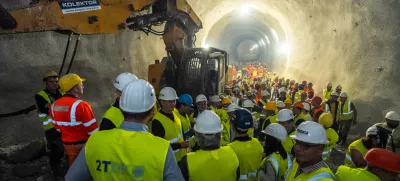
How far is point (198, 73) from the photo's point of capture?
810 cm

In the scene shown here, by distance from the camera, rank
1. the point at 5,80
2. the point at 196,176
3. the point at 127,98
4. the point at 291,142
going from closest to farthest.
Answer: the point at 127,98 < the point at 196,176 < the point at 291,142 < the point at 5,80

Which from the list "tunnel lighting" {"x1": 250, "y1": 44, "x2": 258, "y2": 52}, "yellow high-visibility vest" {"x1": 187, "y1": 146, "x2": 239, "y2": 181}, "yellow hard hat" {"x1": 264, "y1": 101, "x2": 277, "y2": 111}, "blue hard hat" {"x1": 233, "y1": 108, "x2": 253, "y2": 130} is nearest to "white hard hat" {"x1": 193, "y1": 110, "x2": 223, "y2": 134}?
"yellow high-visibility vest" {"x1": 187, "y1": 146, "x2": 239, "y2": 181}

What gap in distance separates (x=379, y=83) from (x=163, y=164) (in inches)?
339

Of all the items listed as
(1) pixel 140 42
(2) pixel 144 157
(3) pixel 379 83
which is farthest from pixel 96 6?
(3) pixel 379 83

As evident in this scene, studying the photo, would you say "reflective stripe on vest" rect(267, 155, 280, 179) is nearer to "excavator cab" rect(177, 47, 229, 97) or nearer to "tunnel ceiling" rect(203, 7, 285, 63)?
"excavator cab" rect(177, 47, 229, 97)

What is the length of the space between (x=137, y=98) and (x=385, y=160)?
187 cm

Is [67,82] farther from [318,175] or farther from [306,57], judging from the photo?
[306,57]

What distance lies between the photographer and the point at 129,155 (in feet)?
5.80

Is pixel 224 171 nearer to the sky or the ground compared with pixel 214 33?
nearer to the ground

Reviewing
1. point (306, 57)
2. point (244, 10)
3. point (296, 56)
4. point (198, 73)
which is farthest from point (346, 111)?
point (244, 10)

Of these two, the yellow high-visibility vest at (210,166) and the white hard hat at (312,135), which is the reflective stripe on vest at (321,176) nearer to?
the white hard hat at (312,135)

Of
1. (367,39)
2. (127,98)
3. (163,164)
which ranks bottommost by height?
(163,164)

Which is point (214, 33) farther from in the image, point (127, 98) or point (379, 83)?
point (127, 98)

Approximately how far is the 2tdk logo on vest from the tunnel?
4.94 metres
